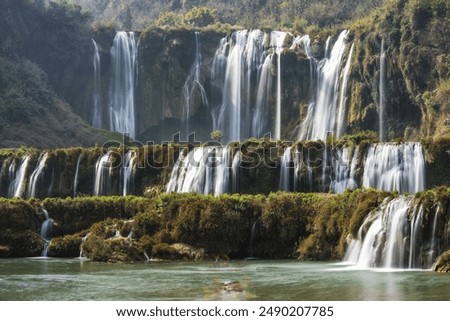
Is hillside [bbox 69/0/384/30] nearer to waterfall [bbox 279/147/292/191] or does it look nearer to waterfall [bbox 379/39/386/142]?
waterfall [bbox 379/39/386/142]

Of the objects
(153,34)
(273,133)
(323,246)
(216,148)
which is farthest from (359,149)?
(153,34)

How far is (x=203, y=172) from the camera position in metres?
55.1

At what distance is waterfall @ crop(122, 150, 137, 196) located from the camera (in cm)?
5816

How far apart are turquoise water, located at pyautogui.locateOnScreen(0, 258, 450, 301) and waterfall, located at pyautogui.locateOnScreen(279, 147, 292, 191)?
1640cm

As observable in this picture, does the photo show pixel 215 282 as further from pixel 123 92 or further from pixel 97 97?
pixel 97 97

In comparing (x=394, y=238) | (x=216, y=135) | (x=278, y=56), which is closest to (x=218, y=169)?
(x=394, y=238)

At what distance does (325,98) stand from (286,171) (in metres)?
26.4

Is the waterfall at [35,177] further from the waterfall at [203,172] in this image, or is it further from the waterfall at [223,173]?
the waterfall at [223,173]

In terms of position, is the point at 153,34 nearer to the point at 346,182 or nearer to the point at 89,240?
the point at 346,182

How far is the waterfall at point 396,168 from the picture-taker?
50.2 m

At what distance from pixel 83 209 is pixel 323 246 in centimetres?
1370

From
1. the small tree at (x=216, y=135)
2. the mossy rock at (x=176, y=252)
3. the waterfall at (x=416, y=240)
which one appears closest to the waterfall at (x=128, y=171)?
the mossy rock at (x=176, y=252)

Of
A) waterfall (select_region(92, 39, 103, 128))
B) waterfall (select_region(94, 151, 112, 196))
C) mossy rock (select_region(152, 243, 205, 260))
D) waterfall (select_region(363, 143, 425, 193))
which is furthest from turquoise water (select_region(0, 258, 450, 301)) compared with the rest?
waterfall (select_region(92, 39, 103, 128))

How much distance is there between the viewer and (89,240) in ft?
130
